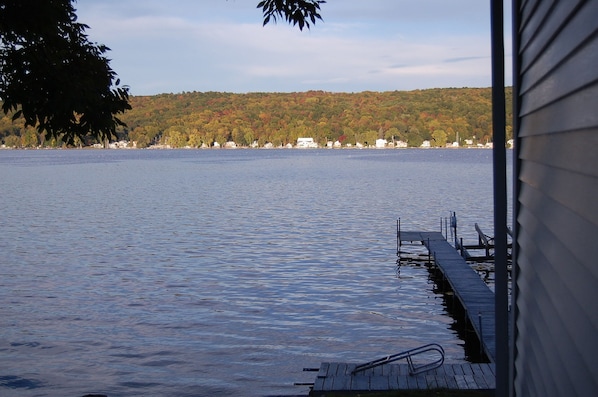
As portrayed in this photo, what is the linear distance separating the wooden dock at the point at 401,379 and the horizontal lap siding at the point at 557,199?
7.08 meters

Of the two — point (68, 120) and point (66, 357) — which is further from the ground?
point (68, 120)

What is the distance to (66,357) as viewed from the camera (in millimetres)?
17547

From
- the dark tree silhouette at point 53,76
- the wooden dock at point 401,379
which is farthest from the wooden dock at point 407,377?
the dark tree silhouette at point 53,76

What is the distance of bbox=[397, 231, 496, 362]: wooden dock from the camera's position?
14844 mm

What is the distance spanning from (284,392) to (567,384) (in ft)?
40.5

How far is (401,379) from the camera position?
11.7 meters

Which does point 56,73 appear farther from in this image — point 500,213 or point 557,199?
point 557,199

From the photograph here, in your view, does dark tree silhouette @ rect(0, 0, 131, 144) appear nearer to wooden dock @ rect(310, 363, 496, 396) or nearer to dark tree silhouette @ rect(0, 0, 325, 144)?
dark tree silhouette @ rect(0, 0, 325, 144)

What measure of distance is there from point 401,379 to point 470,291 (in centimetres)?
881

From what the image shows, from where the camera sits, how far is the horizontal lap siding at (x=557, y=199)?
218cm

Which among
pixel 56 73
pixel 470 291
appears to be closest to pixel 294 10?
pixel 56 73

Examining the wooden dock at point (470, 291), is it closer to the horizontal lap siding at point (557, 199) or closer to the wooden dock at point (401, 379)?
the wooden dock at point (401, 379)

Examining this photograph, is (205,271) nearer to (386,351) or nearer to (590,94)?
(386,351)

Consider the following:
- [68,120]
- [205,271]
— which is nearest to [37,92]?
[68,120]
